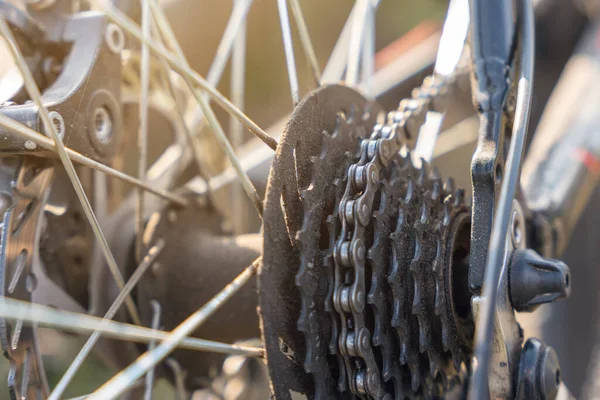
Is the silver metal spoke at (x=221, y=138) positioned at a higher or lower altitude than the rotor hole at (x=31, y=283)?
higher

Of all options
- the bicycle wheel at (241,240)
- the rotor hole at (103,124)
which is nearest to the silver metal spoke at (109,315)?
the bicycle wheel at (241,240)

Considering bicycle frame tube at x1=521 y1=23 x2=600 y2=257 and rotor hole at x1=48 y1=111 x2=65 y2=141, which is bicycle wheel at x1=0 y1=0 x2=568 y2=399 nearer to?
rotor hole at x1=48 y1=111 x2=65 y2=141

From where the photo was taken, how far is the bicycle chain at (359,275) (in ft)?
1.55

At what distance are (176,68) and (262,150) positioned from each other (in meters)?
0.44

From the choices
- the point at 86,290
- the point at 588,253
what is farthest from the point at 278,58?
the point at 86,290

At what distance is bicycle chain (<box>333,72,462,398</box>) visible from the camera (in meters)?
0.47

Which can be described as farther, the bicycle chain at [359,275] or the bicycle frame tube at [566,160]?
the bicycle frame tube at [566,160]

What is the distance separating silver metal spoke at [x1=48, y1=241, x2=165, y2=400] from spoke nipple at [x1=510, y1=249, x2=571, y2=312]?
0.34 meters

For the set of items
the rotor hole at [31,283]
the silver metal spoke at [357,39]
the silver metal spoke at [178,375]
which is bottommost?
the silver metal spoke at [178,375]

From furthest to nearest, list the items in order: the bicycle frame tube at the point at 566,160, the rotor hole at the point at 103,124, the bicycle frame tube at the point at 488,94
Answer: the bicycle frame tube at the point at 566,160 < the rotor hole at the point at 103,124 < the bicycle frame tube at the point at 488,94

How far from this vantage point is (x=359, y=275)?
0.47 metres

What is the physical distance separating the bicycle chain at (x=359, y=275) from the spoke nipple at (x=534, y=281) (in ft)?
0.26

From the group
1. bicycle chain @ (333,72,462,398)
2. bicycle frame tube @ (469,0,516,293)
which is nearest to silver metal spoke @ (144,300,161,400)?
bicycle chain @ (333,72,462,398)

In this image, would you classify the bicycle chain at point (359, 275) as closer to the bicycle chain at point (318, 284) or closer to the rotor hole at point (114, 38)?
the bicycle chain at point (318, 284)
